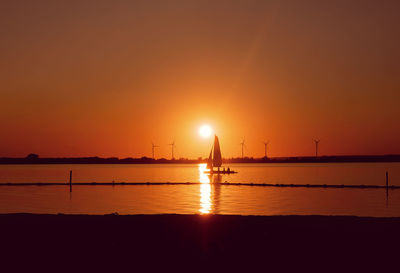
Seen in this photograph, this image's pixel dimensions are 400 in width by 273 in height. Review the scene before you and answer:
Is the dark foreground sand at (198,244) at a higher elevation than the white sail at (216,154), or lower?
lower

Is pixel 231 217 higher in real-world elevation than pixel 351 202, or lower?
higher

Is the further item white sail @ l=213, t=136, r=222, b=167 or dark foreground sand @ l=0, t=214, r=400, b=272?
white sail @ l=213, t=136, r=222, b=167

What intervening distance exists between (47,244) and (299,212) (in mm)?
55332

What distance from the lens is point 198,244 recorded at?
44.0 ft

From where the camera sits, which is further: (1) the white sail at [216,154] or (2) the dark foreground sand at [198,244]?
(1) the white sail at [216,154]

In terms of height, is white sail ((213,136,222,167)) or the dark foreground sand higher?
white sail ((213,136,222,167))

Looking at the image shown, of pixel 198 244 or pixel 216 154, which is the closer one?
pixel 198 244

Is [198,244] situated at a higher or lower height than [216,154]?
lower

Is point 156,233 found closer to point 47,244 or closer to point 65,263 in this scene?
point 47,244

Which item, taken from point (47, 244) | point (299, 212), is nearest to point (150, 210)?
point (299, 212)

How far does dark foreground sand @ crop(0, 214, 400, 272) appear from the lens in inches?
430

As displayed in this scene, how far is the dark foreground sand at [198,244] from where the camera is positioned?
35.8 feet

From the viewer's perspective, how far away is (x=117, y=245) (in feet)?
43.2

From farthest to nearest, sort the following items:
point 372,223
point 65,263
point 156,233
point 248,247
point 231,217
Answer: point 231,217 < point 372,223 < point 156,233 < point 248,247 < point 65,263
